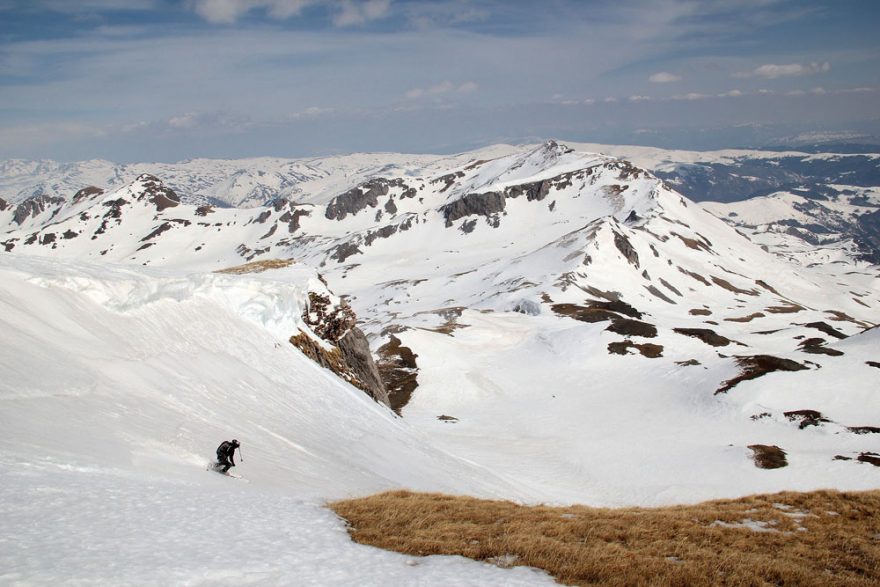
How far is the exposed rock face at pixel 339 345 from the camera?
40.6 m

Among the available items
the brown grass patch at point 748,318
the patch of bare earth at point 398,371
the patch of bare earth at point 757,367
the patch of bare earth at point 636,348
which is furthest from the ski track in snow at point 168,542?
the brown grass patch at point 748,318

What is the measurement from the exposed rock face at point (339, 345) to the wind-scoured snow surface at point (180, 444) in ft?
8.77

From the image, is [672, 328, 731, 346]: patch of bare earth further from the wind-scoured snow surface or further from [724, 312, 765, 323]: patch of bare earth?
the wind-scoured snow surface

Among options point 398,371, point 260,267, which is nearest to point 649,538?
point 260,267

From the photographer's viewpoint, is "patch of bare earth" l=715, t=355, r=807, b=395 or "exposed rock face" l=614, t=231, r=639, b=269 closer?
"patch of bare earth" l=715, t=355, r=807, b=395

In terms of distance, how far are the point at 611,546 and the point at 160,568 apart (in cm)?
1120

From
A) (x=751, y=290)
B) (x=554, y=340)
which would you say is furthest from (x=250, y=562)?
(x=751, y=290)

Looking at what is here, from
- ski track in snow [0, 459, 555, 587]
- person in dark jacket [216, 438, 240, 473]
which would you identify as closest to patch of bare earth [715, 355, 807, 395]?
person in dark jacket [216, 438, 240, 473]

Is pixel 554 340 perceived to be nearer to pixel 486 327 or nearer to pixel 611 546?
pixel 486 327

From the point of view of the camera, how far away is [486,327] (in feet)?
327

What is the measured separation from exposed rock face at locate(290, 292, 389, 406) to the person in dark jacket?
1927 cm

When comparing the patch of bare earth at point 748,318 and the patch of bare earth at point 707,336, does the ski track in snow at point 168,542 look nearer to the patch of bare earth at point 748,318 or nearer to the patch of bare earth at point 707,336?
the patch of bare earth at point 707,336

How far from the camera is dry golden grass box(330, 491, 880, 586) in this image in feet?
42.2

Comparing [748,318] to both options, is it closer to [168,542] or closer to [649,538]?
[649,538]
